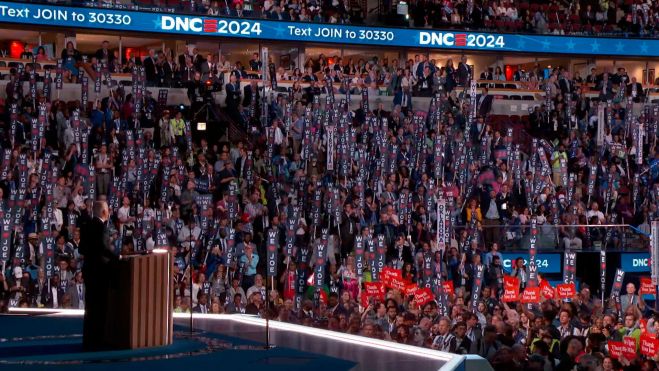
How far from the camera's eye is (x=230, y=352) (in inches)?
373

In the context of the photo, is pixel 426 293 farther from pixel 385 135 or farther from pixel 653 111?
pixel 653 111

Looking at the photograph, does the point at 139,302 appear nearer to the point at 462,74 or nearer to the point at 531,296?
the point at 531,296

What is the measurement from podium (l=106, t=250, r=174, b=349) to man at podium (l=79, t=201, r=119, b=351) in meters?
0.06

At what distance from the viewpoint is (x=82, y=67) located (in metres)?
25.9

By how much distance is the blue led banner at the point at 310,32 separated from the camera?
2927 cm

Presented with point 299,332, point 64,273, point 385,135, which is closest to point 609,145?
point 385,135

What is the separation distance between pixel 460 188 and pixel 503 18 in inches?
484

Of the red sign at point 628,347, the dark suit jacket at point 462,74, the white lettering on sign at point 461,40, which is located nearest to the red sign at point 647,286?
the red sign at point 628,347

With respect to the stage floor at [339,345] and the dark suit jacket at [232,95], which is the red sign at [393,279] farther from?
the dark suit jacket at [232,95]

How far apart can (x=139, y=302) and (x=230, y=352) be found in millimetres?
825

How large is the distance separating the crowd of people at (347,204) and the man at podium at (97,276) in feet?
13.4

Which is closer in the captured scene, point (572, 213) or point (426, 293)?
point (426, 293)

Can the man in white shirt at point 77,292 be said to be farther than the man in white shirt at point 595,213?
No

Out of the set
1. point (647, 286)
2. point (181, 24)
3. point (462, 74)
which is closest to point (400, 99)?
point (462, 74)
